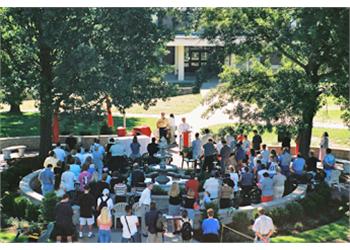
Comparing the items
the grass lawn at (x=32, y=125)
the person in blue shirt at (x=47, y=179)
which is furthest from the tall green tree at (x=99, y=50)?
the grass lawn at (x=32, y=125)

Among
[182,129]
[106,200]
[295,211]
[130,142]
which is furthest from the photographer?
[182,129]

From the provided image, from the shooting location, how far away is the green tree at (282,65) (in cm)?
1827

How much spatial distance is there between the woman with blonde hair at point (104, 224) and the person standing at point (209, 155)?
6.67 metres

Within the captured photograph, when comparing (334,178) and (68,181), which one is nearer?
(68,181)

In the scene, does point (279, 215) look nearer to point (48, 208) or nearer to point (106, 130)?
point (48, 208)

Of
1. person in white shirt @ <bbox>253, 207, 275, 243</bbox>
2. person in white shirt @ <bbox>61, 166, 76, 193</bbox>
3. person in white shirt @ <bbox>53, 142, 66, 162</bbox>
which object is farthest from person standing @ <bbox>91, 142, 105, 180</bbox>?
person in white shirt @ <bbox>253, 207, 275, 243</bbox>

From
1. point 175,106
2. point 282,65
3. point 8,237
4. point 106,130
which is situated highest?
point 282,65

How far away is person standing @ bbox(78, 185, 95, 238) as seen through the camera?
14428 mm

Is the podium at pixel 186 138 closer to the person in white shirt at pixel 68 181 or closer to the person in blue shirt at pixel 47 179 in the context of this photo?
the person in blue shirt at pixel 47 179

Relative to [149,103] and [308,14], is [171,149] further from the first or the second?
[308,14]

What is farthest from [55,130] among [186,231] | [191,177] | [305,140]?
[186,231]

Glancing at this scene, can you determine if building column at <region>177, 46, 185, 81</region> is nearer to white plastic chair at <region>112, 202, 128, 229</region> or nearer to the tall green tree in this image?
the tall green tree

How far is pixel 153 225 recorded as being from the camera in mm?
13430

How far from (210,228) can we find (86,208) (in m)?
3.07
